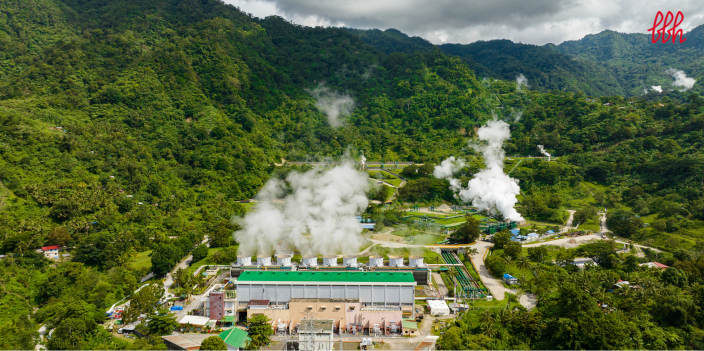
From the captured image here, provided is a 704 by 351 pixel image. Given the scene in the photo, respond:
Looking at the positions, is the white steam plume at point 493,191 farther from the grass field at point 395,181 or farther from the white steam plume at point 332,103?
the white steam plume at point 332,103

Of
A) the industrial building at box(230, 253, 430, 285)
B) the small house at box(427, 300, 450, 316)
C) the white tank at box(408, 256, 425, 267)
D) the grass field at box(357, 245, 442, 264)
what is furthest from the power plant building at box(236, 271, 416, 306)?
the grass field at box(357, 245, 442, 264)

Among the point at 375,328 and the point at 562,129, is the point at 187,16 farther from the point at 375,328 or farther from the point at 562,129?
the point at 375,328

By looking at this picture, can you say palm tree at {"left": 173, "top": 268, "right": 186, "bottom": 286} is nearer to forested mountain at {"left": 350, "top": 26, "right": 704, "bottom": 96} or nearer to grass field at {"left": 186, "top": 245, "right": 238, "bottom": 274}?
grass field at {"left": 186, "top": 245, "right": 238, "bottom": 274}

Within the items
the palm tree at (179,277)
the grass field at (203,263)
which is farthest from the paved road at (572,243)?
the palm tree at (179,277)

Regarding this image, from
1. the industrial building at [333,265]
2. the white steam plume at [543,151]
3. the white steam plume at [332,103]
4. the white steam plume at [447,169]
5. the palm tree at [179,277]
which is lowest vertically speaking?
the palm tree at [179,277]

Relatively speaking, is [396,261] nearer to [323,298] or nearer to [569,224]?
[323,298]

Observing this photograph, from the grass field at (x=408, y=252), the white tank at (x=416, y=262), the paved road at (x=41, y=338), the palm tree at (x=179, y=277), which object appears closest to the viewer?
the paved road at (x=41, y=338)
